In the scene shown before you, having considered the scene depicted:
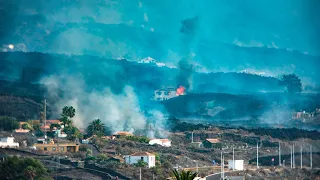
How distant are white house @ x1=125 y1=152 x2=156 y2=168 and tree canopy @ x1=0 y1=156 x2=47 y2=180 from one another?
1121cm

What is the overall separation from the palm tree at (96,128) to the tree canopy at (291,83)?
1075 inches

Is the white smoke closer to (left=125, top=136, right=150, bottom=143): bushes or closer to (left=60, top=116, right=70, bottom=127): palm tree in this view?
(left=60, top=116, right=70, bottom=127): palm tree

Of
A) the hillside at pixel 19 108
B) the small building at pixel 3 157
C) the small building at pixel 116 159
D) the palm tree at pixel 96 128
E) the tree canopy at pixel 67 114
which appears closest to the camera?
the small building at pixel 3 157

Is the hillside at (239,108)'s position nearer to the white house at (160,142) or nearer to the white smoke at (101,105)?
the white smoke at (101,105)

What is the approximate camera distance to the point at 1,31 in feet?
440

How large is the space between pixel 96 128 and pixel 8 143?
1254 cm

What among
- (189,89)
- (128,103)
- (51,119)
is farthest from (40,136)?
(189,89)

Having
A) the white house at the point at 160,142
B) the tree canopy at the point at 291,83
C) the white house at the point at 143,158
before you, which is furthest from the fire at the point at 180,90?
the white house at the point at 143,158

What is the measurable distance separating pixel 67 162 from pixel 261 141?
992 inches

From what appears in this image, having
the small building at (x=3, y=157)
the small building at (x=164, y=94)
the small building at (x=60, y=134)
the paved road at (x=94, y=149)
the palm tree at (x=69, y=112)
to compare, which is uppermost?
the small building at (x=164, y=94)

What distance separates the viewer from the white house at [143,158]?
105m

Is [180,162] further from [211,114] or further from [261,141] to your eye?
[211,114]

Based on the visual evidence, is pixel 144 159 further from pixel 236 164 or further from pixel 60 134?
pixel 60 134

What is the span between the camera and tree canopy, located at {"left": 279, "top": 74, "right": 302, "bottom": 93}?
14112 centimetres
